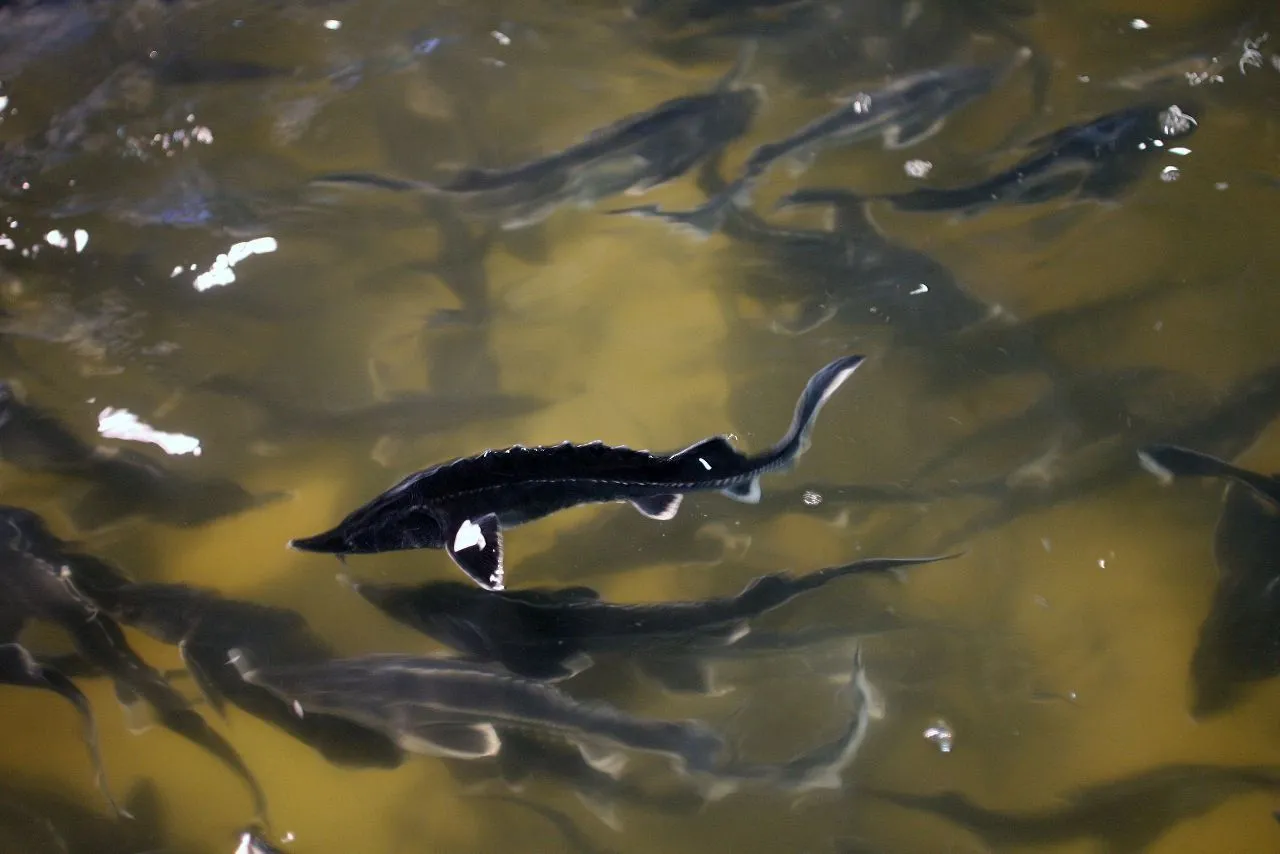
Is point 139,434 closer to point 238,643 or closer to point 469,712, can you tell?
point 238,643

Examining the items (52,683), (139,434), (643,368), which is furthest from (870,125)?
(52,683)

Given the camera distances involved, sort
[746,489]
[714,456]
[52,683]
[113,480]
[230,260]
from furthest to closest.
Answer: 1. [230,260]
2. [113,480]
3. [52,683]
4. [746,489]
5. [714,456]

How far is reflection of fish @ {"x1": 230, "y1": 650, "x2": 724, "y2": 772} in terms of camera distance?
1859 millimetres

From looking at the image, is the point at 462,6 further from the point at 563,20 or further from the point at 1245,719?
the point at 1245,719

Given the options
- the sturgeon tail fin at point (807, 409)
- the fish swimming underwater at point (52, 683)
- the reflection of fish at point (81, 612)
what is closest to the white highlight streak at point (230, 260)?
the reflection of fish at point (81, 612)

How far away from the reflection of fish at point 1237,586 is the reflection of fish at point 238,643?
6.04 ft

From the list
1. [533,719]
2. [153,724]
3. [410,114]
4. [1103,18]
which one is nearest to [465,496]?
[533,719]

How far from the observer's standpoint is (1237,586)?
6.44 ft

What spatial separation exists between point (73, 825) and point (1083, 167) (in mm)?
3000

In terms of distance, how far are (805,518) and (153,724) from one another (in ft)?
5.18

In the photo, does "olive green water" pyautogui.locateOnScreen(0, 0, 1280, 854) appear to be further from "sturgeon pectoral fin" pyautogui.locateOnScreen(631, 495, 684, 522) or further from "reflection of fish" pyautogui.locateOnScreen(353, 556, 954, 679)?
"sturgeon pectoral fin" pyautogui.locateOnScreen(631, 495, 684, 522)

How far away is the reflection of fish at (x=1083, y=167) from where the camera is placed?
7.60ft

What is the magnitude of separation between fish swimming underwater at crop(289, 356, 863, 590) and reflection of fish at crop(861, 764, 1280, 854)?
0.79 metres

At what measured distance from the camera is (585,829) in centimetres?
183
